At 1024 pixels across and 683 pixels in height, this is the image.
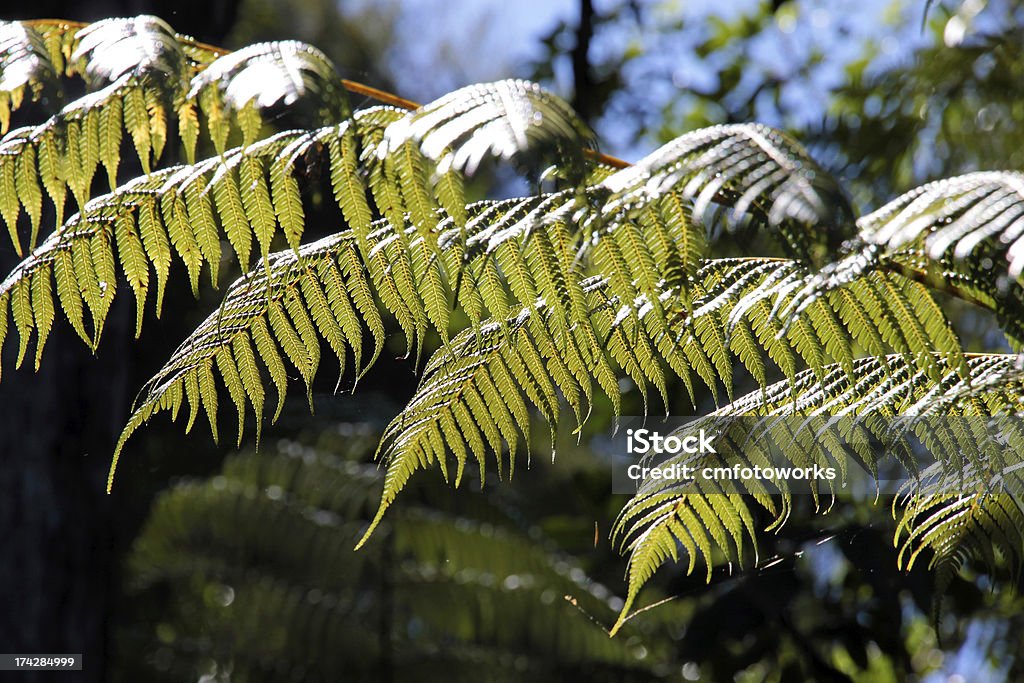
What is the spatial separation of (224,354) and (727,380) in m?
0.46

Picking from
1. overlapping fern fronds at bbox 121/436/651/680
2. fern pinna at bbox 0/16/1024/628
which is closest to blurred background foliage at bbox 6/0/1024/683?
overlapping fern fronds at bbox 121/436/651/680

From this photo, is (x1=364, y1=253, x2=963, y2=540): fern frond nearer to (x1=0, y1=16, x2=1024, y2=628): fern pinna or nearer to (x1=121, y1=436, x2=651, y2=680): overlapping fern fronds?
(x1=0, y1=16, x2=1024, y2=628): fern pinna

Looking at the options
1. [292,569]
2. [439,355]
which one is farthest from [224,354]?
[292,569]

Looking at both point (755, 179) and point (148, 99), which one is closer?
point (755, 179)

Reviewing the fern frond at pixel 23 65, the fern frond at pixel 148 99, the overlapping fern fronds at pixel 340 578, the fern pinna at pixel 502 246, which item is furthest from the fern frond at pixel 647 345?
the overlapping fern fronds at pixel 340 578

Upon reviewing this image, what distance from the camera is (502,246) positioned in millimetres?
707

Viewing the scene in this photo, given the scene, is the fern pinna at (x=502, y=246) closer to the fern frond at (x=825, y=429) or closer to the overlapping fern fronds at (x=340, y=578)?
the fern frond at (x=825, y=429)

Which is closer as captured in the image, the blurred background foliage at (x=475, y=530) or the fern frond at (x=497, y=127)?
the fern frond at (x=497, y=127)

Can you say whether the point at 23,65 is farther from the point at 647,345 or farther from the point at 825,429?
the point at 825,429

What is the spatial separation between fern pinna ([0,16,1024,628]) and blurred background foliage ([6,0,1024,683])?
65cm
